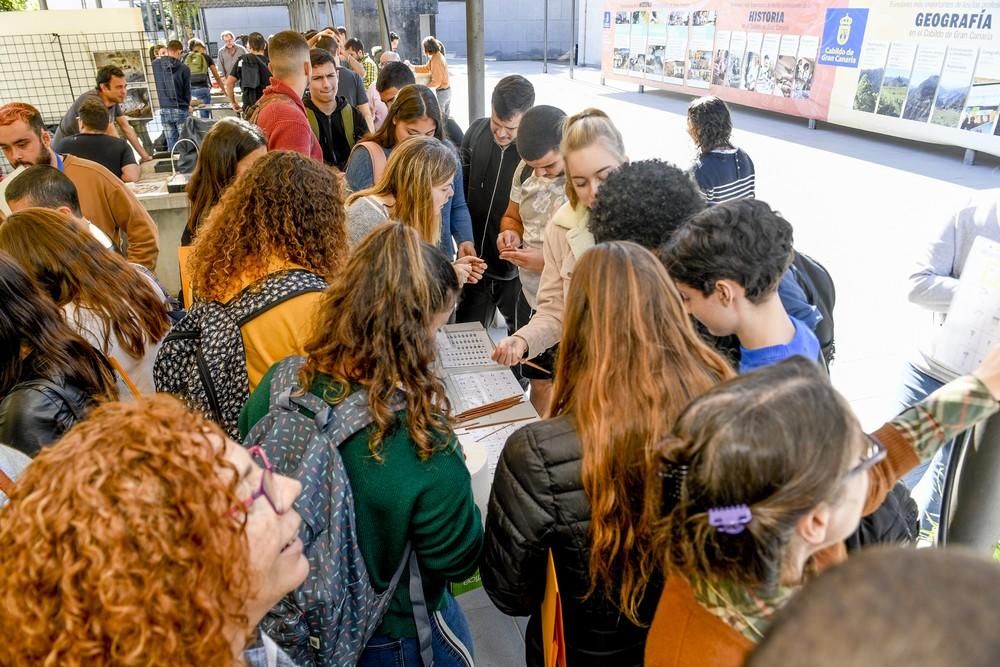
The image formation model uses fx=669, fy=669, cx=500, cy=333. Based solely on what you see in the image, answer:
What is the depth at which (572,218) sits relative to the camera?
2527 mm

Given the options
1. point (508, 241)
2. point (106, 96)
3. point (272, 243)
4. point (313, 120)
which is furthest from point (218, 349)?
point (106, 96)

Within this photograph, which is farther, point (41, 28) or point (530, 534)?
point (41, 28)

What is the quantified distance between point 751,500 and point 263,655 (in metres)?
0.77

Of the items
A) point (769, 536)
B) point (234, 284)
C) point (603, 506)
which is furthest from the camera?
point (234, 284)

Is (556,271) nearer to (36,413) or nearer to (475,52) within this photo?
(36,413)

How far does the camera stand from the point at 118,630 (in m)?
0.68

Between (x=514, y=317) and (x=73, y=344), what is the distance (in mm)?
2353

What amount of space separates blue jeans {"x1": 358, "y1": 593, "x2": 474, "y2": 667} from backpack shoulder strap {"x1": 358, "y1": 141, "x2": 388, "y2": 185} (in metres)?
2.33

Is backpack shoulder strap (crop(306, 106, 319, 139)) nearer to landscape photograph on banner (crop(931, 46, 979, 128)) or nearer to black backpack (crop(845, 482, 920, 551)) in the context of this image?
black backpack (crop(845, 482, 920, 551))

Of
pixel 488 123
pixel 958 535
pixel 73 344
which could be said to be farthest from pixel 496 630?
pixel 488 123

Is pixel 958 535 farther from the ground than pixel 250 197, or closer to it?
closer to it

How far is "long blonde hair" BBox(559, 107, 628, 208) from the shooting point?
7.97 feet

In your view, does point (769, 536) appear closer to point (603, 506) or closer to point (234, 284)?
point (603, 506)

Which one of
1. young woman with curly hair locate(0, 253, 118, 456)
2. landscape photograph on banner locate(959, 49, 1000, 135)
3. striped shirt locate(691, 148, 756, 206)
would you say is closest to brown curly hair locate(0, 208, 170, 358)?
young woman with curly hair locate(0, 253, 118, 456)
